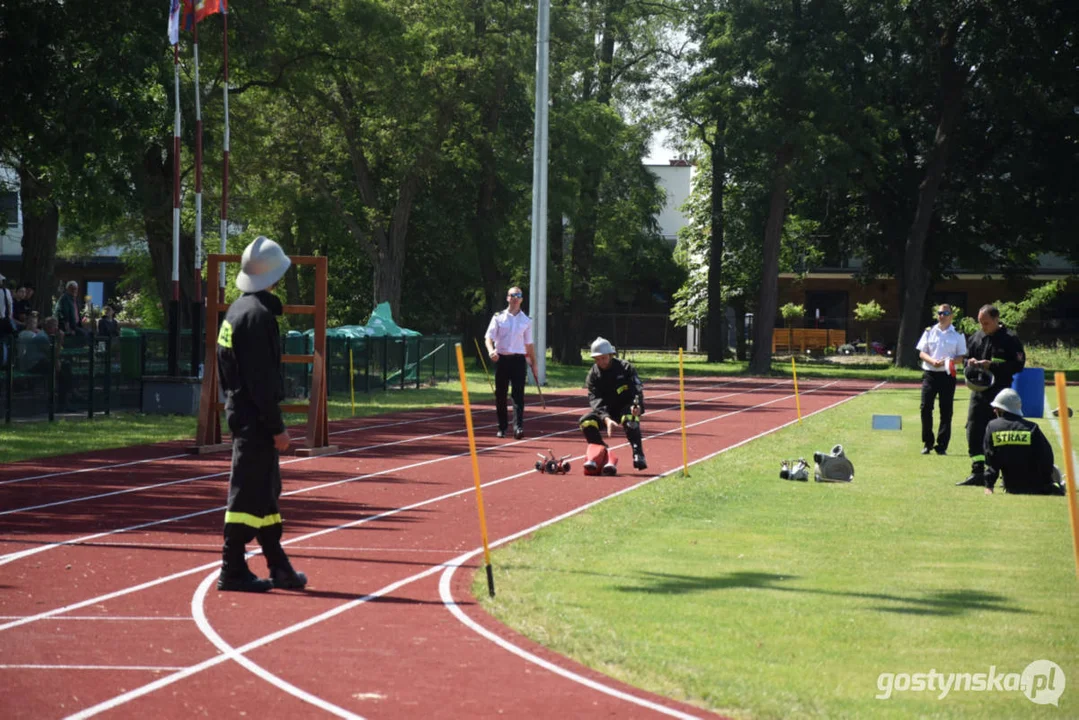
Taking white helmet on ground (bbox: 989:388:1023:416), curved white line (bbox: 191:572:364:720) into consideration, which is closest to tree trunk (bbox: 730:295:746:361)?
white helmet on ground (bbox: 989:388:1023:416)

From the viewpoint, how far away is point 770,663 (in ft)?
24.8

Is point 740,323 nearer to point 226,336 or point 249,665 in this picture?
point 226,336

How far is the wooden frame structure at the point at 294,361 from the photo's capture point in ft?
56.7

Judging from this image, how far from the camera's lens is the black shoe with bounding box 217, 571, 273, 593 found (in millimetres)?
9406

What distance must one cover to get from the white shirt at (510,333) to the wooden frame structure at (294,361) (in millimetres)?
3236

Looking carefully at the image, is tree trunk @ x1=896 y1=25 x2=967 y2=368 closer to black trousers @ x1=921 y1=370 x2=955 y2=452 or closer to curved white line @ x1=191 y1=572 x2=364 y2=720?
black trousers @ x1=921 y1=370 x2=955 y2=452

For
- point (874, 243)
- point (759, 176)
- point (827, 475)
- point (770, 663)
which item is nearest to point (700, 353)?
point (874, 243)

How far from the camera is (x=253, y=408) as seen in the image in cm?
924

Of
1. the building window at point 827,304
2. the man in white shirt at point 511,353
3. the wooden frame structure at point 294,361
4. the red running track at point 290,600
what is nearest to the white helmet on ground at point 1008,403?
the red running track at point 290,600

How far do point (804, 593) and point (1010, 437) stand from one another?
21.4ft

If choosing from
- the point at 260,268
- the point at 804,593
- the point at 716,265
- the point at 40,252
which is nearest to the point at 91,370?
the point at 40,252

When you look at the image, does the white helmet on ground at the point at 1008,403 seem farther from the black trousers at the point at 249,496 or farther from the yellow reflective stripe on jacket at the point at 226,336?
the yellow reflective stripe on jacket at the point at 226,336

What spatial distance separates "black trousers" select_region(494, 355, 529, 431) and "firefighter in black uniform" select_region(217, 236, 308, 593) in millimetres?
11881

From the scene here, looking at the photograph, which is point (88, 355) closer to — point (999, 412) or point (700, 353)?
point (999, 412)
